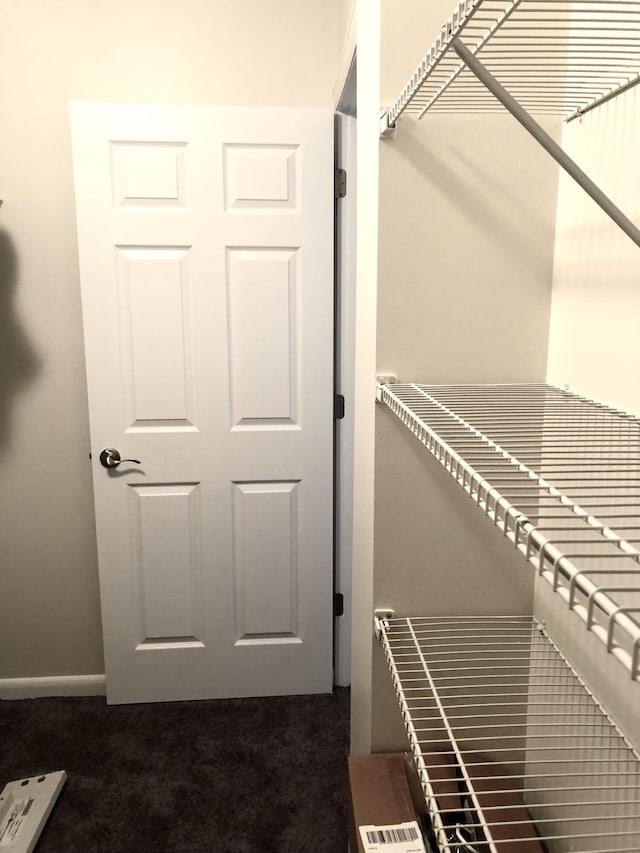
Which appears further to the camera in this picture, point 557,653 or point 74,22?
point 74,22

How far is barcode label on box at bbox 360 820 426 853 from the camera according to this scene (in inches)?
43.5

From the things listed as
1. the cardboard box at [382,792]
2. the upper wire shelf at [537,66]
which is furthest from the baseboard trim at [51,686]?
the upper wire shelf at [537,66]

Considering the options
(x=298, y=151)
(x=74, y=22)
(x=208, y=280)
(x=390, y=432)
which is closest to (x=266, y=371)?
(x=208, y=280)

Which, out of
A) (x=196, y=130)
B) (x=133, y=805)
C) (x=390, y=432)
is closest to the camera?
(x=390, y=432)

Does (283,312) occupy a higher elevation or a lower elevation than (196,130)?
Answer: lower

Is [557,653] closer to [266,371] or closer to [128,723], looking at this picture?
[266,371]

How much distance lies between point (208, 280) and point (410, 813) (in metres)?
1.57

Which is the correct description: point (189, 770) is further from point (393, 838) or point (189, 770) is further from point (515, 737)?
point (515, 737)

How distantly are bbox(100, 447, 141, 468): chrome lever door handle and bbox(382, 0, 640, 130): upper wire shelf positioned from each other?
4.71 ft

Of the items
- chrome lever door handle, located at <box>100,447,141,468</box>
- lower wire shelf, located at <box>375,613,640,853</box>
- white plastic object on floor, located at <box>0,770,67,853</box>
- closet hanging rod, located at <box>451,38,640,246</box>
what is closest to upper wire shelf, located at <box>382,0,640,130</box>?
closet hanging rod, located at <box>451,38,640,246</box>

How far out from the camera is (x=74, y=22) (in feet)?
6.75

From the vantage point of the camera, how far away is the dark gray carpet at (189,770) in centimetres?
181

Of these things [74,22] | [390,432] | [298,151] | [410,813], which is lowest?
[410,813]

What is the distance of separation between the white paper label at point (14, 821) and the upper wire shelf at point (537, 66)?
1.93 metres
